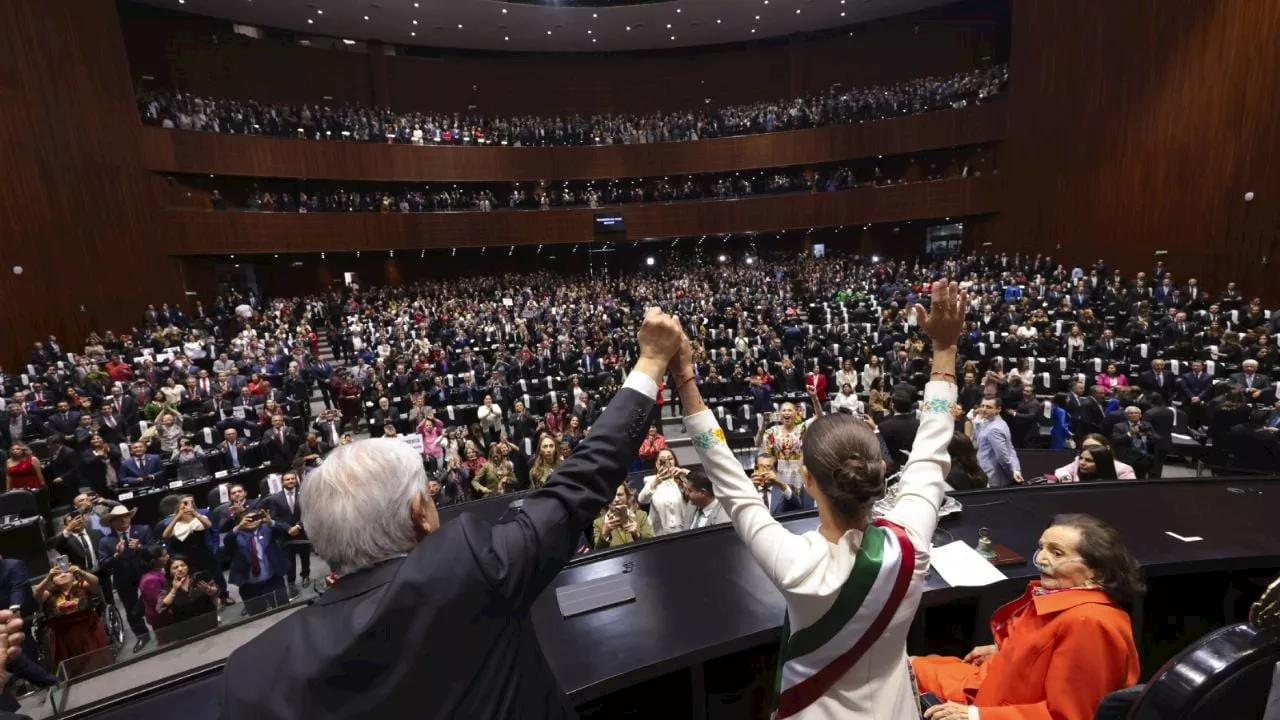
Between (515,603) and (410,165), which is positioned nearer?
(515,603)

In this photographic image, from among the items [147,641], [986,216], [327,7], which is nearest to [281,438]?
[147,641]

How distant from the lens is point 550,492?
3.94ft

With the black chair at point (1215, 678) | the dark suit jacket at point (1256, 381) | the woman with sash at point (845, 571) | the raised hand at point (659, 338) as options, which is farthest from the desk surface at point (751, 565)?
the dark suit jacket at point (1256, 381)

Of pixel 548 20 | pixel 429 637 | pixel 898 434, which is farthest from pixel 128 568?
pixel 548 20

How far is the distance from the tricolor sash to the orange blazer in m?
0.60

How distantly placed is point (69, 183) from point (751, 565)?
19.6m

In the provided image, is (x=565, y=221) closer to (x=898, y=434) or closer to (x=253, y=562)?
(x=253, y=562)

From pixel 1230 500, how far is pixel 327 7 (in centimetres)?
2424

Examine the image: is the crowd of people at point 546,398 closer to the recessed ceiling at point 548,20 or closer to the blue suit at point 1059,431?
the blue suit at point 1059,431

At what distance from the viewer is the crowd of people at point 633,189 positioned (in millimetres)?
21859

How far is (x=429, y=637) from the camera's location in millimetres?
982

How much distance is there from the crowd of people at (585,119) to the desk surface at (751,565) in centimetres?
2126

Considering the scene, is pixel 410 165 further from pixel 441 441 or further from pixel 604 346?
pixel 441 441

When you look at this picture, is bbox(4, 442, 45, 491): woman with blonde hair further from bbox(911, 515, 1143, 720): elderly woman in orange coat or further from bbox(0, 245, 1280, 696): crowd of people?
bbox(911, 515, 1143, 720): elderly woman in orange coat
